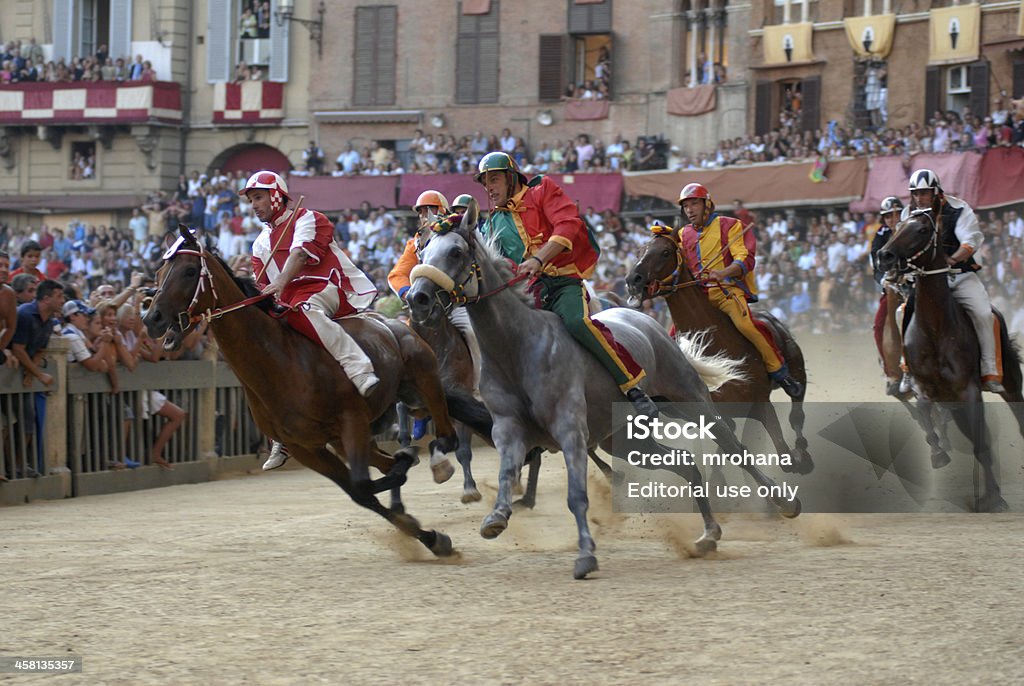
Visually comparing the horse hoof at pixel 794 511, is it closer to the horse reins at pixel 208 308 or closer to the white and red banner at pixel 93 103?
the horse reins at pixel 208 308

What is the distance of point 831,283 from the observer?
2838cm

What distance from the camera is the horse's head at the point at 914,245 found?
38.2 ft

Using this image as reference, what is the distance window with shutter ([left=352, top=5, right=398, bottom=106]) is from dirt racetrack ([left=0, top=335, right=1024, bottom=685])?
32514mm

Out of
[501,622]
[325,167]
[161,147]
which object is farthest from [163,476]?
[161,147]

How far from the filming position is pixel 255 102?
44.5 metres

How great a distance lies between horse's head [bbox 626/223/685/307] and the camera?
1130cm

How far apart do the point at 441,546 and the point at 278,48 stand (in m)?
37.3

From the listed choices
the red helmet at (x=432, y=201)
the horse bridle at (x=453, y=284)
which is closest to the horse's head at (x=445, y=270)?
the horse bridle at (x=453, y=284)

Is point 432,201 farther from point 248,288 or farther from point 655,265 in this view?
point 248,288

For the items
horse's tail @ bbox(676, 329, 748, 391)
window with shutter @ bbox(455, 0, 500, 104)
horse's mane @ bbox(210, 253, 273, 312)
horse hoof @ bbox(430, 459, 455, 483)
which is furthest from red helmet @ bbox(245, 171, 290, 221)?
window with shutter @ bbox(455, 0, 500, 104)

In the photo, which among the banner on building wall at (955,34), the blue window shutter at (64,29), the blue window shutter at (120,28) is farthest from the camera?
the blue window shutter at (64,29)

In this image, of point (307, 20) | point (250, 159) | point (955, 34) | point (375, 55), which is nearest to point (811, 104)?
point (955, 34)

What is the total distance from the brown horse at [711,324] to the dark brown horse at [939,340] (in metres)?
1.22

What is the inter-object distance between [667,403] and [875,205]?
2062 centimetres
